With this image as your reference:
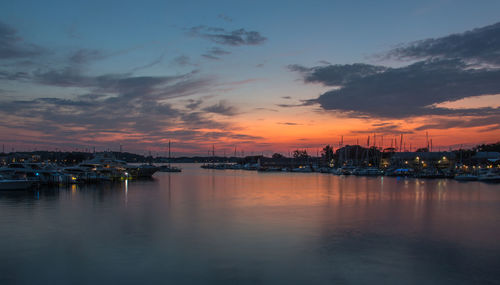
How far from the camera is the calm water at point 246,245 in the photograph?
13.1m

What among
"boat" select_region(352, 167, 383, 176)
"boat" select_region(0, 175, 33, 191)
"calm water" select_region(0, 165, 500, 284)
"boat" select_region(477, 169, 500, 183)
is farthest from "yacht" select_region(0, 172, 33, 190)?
"boat" select_region(352, 167, 383, 176)

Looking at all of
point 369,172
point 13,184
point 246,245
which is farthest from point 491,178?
point 13,184

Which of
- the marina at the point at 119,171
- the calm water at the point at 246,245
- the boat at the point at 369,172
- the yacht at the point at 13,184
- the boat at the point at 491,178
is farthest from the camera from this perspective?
the boat at the point at 369,172

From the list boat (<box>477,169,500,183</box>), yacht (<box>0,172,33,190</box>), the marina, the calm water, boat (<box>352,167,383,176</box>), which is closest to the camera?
the calm water

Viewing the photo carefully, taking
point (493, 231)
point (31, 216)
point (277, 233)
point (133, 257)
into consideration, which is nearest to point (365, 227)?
point (277, 233)

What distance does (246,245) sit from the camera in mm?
17516

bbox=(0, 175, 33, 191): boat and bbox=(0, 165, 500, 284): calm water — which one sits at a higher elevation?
bbox=(0, 175, 33, 191): boat

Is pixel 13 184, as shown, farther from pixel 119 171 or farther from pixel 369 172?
pixel 369 172

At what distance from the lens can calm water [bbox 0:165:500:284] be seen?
43.1 ft

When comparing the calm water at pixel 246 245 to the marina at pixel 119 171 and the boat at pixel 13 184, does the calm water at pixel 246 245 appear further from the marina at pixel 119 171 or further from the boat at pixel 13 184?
the marina at pixel 119 171

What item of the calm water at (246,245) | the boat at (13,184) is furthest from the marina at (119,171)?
the calm water at (246,245)

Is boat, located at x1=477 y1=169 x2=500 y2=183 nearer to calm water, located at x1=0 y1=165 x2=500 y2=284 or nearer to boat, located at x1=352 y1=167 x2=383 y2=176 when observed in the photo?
boat, located at x1=352 y1=167 x2=383 y2=176

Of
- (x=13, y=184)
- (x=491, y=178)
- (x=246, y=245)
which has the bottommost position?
(x=246, y=245)

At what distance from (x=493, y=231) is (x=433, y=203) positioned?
14.0 metres
